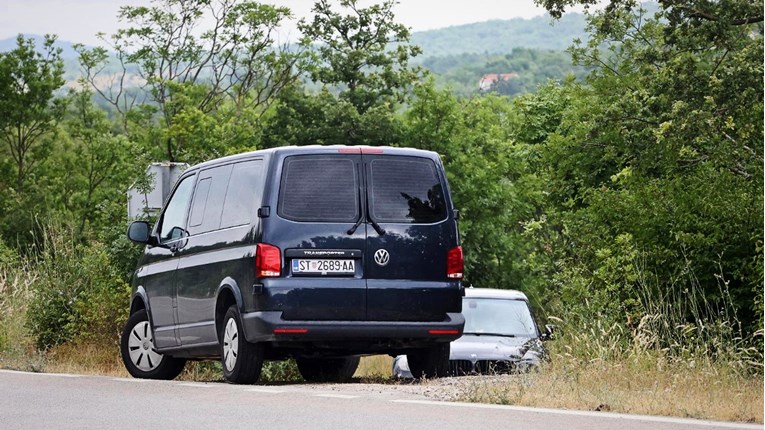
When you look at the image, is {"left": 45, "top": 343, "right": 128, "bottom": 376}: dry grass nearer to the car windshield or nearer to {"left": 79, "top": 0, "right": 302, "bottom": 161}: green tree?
the car windshield

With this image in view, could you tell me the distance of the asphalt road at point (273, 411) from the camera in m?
9.63

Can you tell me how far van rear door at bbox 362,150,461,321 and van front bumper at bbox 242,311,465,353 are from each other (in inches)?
3.4

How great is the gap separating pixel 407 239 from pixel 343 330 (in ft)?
3.31

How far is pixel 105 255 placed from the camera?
21.1 meters

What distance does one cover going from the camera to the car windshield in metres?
19.4

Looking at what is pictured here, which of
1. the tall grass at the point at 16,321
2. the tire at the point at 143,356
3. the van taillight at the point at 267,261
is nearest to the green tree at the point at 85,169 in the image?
the tall grass at the point at 16,321

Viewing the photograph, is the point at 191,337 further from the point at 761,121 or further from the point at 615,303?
the point at 761,121

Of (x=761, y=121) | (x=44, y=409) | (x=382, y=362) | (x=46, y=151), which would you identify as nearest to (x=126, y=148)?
(x=46, y=151)

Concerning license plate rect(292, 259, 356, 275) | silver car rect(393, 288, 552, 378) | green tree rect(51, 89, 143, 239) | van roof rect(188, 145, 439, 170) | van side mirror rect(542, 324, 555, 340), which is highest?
van roof rect(188, 145, 439, 170)

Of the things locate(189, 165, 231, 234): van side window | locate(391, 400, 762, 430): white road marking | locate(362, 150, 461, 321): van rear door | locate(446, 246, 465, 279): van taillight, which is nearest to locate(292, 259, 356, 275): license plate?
locate(362, 150, 461, 321): van rear door

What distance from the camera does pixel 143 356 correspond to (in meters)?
16.6

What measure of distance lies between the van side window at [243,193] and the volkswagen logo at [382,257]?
1135 millimetres

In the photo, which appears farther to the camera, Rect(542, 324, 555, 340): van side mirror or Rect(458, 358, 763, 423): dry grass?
Rect(542, 324, 555, 340): van side mirror

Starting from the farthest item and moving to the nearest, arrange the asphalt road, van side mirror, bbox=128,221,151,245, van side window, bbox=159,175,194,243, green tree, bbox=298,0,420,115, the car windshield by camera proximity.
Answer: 1. green tree, bbox=298,0,420,115
2. the car windshield
3. van side mirror, bbox=128,221,151,245
4. van side window, bbox=159,175,194,243
5. the asphalt road
